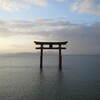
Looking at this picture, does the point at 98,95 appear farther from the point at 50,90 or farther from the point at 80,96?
the point at 50,90

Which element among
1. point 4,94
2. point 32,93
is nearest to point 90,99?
point 32,93

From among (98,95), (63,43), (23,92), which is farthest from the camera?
(63,43)

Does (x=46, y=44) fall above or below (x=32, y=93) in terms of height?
above

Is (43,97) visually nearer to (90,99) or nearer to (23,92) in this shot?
(23,92)

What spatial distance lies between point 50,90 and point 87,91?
369 centimetres

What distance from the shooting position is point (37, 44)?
35.3 meters

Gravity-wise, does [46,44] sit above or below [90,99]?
above

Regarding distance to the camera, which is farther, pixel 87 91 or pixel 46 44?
pixel 46 44

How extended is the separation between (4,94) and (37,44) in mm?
16807

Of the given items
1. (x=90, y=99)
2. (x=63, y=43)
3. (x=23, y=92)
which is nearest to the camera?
(x=90, y=99)

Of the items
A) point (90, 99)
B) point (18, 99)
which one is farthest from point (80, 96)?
point (18, 99)

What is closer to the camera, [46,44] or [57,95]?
[57,95]

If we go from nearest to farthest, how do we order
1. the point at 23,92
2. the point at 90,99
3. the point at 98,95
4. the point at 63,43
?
the point at 90,99 → the point at 98,95 → the point at 23,92 → the point at 63,43

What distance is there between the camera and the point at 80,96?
18359 millimetres
